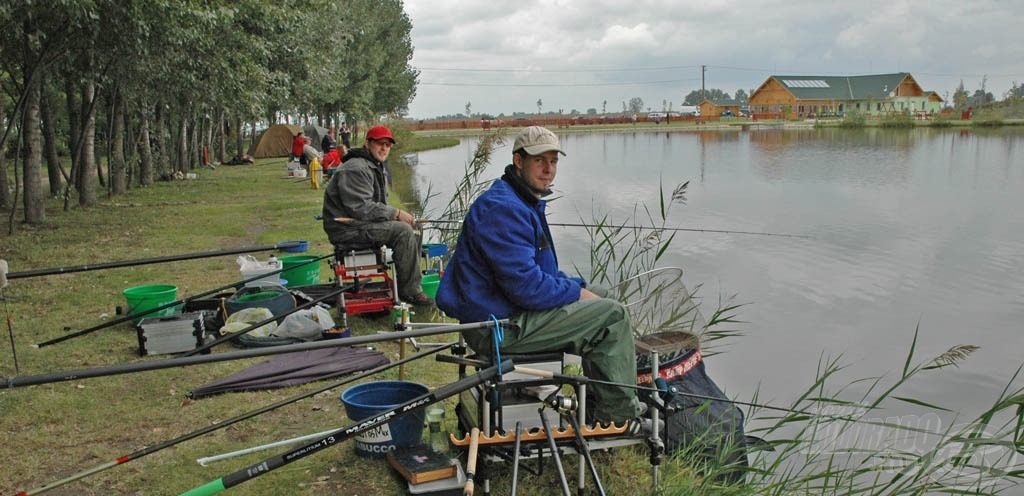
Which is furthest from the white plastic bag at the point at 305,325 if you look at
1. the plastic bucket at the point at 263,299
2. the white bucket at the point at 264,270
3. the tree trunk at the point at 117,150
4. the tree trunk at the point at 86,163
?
the tree trunk at the point at 117,150

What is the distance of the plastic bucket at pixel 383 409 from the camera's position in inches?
149

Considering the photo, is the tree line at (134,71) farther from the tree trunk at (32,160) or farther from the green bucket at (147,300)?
the green bucket at (147,300)

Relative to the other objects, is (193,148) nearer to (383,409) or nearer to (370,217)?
(370,217)

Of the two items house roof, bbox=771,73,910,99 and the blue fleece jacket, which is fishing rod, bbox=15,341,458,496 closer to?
the blue fleece jacket

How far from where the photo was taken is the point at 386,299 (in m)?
6.34

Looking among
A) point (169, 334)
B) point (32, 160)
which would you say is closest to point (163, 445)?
point (169, 334)

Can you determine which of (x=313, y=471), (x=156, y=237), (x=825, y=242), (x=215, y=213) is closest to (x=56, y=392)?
(x=313, y=471)

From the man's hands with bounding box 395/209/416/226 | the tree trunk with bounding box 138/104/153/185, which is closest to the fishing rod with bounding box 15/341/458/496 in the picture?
the man's hands with bounding box 395/209/416/226

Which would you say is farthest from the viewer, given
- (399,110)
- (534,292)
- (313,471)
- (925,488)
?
(399,110)

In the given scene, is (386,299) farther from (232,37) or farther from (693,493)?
(232,37)

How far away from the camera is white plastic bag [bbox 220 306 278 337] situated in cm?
561

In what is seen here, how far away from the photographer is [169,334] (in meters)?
5.36

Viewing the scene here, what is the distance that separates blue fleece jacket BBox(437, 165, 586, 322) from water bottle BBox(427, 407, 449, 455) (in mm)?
736

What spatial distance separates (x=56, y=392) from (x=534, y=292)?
3139 millimetres
